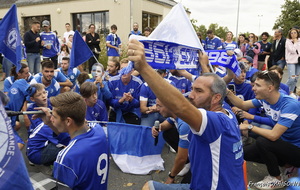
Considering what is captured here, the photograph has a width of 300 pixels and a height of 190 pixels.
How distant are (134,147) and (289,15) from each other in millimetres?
37549

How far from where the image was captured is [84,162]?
2.05 metres

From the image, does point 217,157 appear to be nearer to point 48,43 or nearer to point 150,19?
point 48,43

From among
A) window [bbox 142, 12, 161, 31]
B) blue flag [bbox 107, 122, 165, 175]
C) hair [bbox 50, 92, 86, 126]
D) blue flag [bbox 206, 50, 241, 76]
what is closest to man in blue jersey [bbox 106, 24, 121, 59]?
blue flag [bbox 107, 122, 165, 175]

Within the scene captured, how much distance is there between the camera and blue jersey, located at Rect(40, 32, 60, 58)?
9.49m

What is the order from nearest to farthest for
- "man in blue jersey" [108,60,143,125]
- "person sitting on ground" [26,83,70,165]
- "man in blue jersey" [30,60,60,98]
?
"person sitting on ground" [26,83,70,165] < "man in blue jersey" [30,60,60,98] < "man in blue jersey" [108,60,143,125]

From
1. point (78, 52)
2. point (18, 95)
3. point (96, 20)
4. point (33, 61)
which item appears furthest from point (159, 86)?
point (96, 20)

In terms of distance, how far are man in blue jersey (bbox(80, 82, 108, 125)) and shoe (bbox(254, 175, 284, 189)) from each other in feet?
8.55

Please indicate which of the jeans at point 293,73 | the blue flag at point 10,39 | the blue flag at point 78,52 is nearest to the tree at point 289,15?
the jeans at point 293,73

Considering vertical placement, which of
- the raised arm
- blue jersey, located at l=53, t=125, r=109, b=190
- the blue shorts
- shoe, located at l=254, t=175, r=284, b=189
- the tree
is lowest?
shoe, located at l=254, t=175, r=284, b=189

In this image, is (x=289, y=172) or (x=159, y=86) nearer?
(x=159, y=86)

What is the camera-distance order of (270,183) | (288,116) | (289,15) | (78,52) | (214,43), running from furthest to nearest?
(289,15) < (214,43) < (78,52) < (270,183) < (288,116)

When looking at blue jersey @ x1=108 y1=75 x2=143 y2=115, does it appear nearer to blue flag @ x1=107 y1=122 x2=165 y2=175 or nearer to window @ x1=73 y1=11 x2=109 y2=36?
blue flag @ x1=107 y1=122 x2=165 y2=175

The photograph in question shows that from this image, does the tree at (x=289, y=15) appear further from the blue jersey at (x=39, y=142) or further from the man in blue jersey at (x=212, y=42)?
the blue jersey at (x=39, y=142)

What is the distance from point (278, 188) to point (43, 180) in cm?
313
